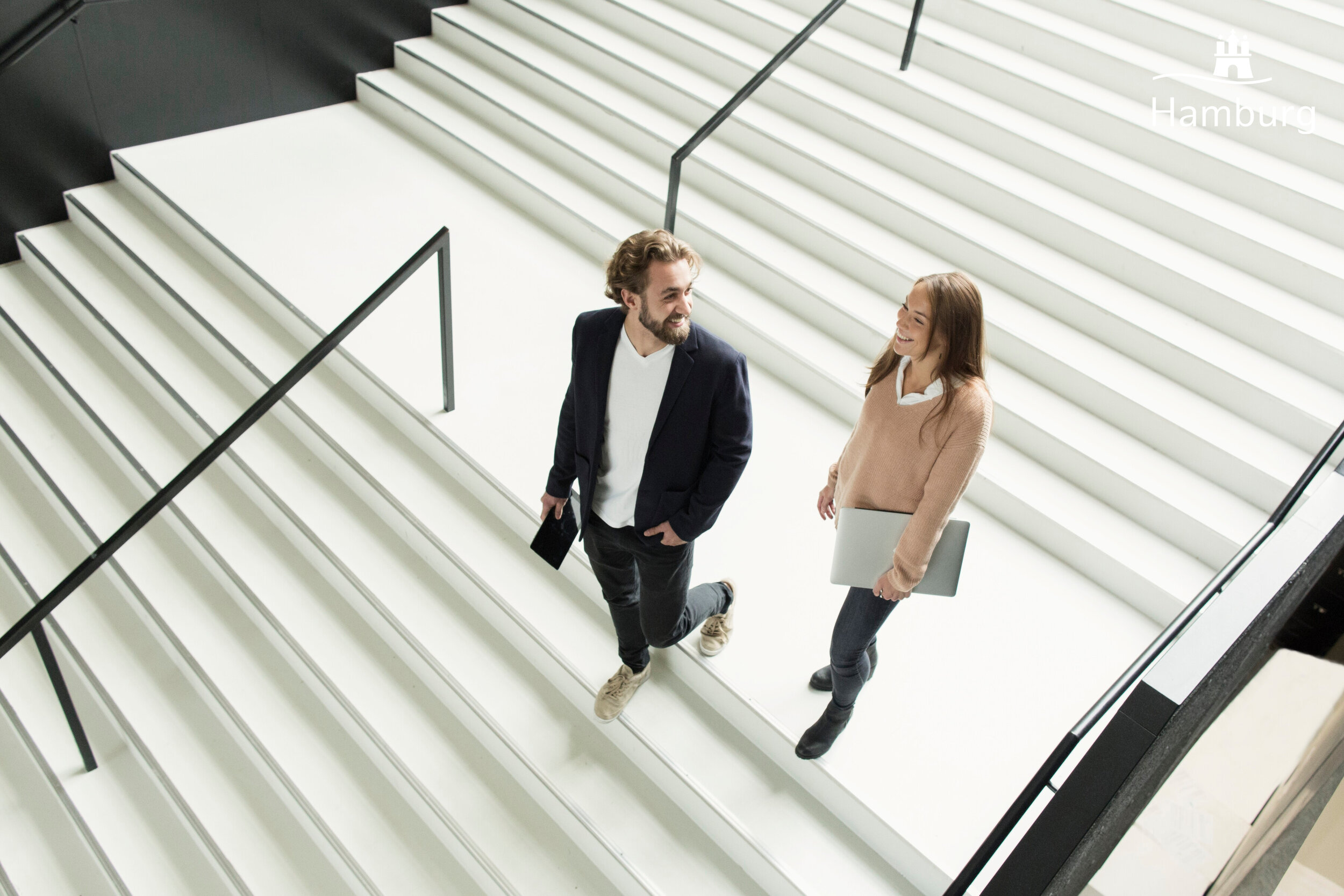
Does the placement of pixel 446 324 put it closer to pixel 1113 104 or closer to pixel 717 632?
pixel 717 632

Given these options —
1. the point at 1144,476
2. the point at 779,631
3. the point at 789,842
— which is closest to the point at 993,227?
the point at 1144,476

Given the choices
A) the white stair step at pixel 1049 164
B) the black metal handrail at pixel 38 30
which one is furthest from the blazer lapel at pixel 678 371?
the black metal handrail at pixel 38 30

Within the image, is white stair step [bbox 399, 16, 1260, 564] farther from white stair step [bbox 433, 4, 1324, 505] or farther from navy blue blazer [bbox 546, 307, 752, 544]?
navy blue blazer [bbox 546, 307, 752, 544]

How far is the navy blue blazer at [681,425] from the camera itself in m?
2.05

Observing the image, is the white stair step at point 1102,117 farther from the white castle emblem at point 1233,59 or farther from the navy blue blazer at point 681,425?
the navy blue blazer at point 681,425

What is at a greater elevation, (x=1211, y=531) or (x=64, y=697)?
(x=1211, y=531)

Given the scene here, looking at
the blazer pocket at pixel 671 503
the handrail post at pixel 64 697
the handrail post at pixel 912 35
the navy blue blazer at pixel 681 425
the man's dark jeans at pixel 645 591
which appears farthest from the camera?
the handrail post at pixel 912 35

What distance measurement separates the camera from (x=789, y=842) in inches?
98.6

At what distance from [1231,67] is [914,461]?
3.10m

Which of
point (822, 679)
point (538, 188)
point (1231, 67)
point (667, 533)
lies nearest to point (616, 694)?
point (822, 679)

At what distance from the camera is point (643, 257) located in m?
1.91

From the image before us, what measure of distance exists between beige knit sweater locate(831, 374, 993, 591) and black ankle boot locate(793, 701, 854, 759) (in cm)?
58

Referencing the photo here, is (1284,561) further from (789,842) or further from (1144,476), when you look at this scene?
(1144,476)

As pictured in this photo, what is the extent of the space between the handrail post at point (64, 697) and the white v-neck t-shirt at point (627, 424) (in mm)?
1725
